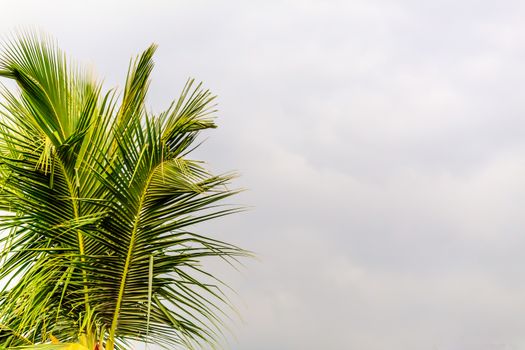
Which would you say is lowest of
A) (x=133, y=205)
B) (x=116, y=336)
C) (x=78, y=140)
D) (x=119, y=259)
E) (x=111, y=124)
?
(x=116, y=336)

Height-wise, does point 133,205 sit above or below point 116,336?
above

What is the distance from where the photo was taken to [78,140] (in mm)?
5801

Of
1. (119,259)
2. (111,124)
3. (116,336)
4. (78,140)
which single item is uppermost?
(111,124)

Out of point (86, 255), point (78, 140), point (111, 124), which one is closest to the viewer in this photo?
point (86, 255)

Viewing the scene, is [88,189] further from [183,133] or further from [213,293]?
[213,293]

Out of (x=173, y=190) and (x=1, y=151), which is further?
(x=1, y=151)

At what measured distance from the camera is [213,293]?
575 centimetres

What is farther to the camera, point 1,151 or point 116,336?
point 1,151

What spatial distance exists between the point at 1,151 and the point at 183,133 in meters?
Answer: 1.79

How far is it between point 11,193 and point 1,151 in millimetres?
909

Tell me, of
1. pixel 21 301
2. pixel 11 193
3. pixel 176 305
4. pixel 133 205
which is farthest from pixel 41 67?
pixel 176 305

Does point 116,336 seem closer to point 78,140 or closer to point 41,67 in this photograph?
point 78,140

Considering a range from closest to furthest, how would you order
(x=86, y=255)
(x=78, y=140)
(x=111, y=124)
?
(x=86, y=255) < (x=78, y=140) < (x=111, y=124)

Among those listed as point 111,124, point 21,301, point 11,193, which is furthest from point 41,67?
point 21,301
